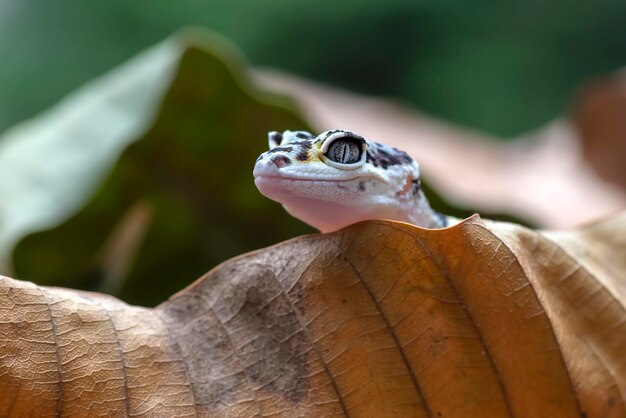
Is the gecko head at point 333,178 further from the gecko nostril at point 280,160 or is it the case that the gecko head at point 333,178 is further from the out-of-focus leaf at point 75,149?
the out-of-focus leaf at point 75,149

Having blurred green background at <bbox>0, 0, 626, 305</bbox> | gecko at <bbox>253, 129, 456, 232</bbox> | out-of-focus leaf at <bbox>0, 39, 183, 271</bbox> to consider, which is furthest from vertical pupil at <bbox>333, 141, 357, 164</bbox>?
out-of-focus leaf at <bbox>0, 39, 183, 271</bbox>

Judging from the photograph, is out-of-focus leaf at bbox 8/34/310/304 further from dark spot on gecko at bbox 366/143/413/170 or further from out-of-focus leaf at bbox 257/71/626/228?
dark spot on gecko at bbox 366/143/413/170

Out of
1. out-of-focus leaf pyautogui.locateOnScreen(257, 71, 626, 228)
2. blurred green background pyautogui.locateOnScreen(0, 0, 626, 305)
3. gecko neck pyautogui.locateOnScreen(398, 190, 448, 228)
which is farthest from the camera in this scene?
out-of-focus leaf pyautogui.locateOnScreen(257, 71, 626, 228)

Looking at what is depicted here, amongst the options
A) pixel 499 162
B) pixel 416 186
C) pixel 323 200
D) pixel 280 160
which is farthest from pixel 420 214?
pixel 499 162

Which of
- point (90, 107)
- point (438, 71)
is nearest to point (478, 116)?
point (438, 71)

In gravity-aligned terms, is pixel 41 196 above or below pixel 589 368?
below

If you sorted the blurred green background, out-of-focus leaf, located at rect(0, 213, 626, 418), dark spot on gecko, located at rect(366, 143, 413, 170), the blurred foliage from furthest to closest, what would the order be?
the blurred foliage → the blurred green background → dark spot on gecko, located at rect(366, 143, 413, 170) → out-of-focus leaf, located at rect(0, 213, 626, 418)

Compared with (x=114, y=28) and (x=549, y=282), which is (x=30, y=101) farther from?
(x=549, y=282)
